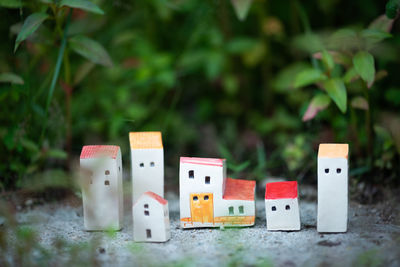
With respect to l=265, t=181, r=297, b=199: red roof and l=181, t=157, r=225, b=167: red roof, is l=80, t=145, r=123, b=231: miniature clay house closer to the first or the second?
l=181, t=157, r=225, b=167: red roof

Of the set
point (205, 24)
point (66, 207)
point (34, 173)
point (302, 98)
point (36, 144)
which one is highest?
point (205, 24)

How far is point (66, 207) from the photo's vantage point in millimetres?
3072

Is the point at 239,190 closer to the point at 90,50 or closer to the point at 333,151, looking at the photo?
the point at 333,151

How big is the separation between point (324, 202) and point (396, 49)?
164 centimetres

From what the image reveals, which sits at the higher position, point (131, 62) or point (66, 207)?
point (131, 62)

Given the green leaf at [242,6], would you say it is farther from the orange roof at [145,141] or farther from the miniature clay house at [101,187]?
the miniature clay house at [101,187]

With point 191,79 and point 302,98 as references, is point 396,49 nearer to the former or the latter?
point 302,98

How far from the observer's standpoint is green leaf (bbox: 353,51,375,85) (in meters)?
2.68

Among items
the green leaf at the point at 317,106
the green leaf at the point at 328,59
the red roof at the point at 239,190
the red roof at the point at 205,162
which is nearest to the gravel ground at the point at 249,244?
the red roof at the point at 239,190

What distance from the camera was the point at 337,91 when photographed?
281 cm

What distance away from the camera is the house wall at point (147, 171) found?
265cm

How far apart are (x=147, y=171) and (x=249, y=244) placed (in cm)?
74

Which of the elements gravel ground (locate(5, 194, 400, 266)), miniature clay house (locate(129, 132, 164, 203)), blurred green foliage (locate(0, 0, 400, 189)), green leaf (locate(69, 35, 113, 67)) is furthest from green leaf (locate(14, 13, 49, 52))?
gravel ground (locate(5, 194, 400, 266))

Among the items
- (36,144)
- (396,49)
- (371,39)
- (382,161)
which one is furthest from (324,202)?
(36,144)
